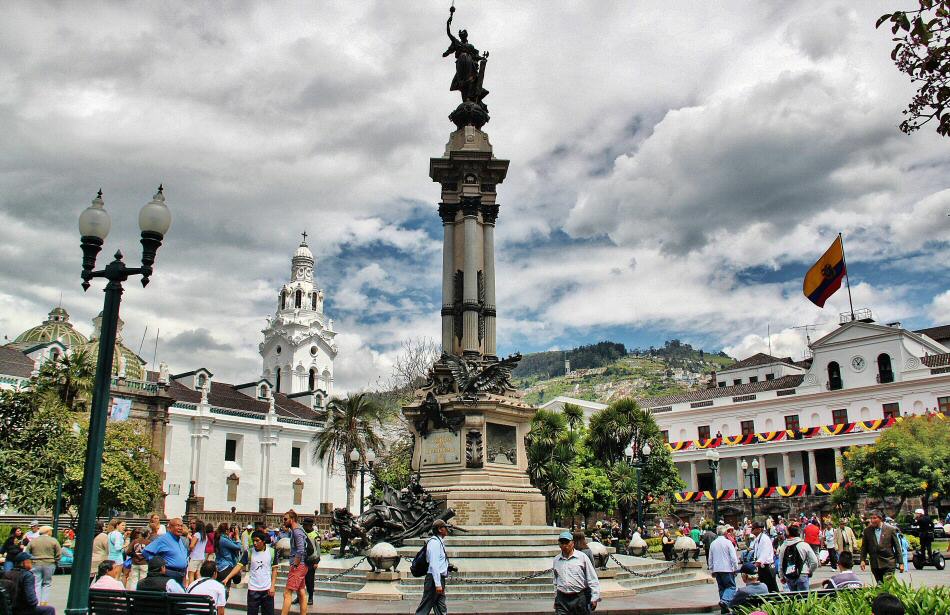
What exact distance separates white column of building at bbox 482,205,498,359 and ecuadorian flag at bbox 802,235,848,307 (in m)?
25.2

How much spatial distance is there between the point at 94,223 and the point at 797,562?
1071cm

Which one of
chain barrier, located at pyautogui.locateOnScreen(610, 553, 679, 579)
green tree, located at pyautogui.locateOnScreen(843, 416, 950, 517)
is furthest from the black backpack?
green tree, located at pyautogui.locateOnScreen(843, 416, 950, 517)

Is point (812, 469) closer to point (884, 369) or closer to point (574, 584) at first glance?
point (884, 369)

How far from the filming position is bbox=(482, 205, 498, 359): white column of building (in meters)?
20.2

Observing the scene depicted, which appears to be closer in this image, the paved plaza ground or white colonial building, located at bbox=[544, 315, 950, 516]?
the paved plaza ground

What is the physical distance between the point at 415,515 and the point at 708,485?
53947 mm

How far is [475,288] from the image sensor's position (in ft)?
66.3

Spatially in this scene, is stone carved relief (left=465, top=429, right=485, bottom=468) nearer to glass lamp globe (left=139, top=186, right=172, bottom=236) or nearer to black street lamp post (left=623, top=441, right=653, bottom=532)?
glass lamp globe (left=139, top=186, right=172, bottom=236)

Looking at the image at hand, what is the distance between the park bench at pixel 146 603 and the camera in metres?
7.94

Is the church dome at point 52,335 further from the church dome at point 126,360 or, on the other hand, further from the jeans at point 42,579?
the jeans at point 42,579

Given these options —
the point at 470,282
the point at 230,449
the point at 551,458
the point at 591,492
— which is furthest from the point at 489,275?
the point at 230,449

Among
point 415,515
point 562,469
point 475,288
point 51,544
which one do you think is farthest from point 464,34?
point 562,469

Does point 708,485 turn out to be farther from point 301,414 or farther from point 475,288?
point 475,288

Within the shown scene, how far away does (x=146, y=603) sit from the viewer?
8.20m
